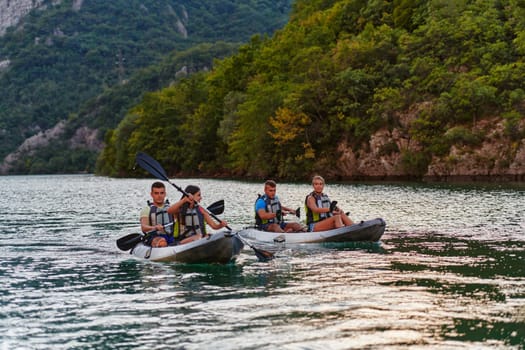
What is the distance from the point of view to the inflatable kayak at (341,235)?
20797mm

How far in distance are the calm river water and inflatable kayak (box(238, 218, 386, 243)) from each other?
293 mm

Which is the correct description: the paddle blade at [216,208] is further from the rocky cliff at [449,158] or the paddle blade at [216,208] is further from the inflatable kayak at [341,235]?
the rocky cliff at [449,158]

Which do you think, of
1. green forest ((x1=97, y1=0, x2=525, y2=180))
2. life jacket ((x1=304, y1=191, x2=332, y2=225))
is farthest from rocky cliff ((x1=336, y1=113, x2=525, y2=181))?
life jacket ((x1=304, y1=191, x2=332, y2=225))

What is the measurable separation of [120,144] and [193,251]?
118088mm

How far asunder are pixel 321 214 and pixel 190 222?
528 cm

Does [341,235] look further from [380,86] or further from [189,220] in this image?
[380,86]

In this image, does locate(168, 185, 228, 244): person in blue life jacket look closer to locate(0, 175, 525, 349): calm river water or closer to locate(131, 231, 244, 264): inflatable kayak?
locate(131, 231, 244, 264): inflatable kayak

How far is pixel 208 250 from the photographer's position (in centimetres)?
1703

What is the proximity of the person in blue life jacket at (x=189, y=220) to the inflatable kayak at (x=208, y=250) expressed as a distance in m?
0.35

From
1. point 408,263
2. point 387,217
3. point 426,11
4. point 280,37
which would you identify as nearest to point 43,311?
point 408,263

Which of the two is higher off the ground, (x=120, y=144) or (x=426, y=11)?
(x=426, y=11)

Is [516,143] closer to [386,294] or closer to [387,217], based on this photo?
[387,217]

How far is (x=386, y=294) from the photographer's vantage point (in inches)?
518

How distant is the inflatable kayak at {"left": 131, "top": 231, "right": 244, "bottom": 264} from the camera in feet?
55.3
